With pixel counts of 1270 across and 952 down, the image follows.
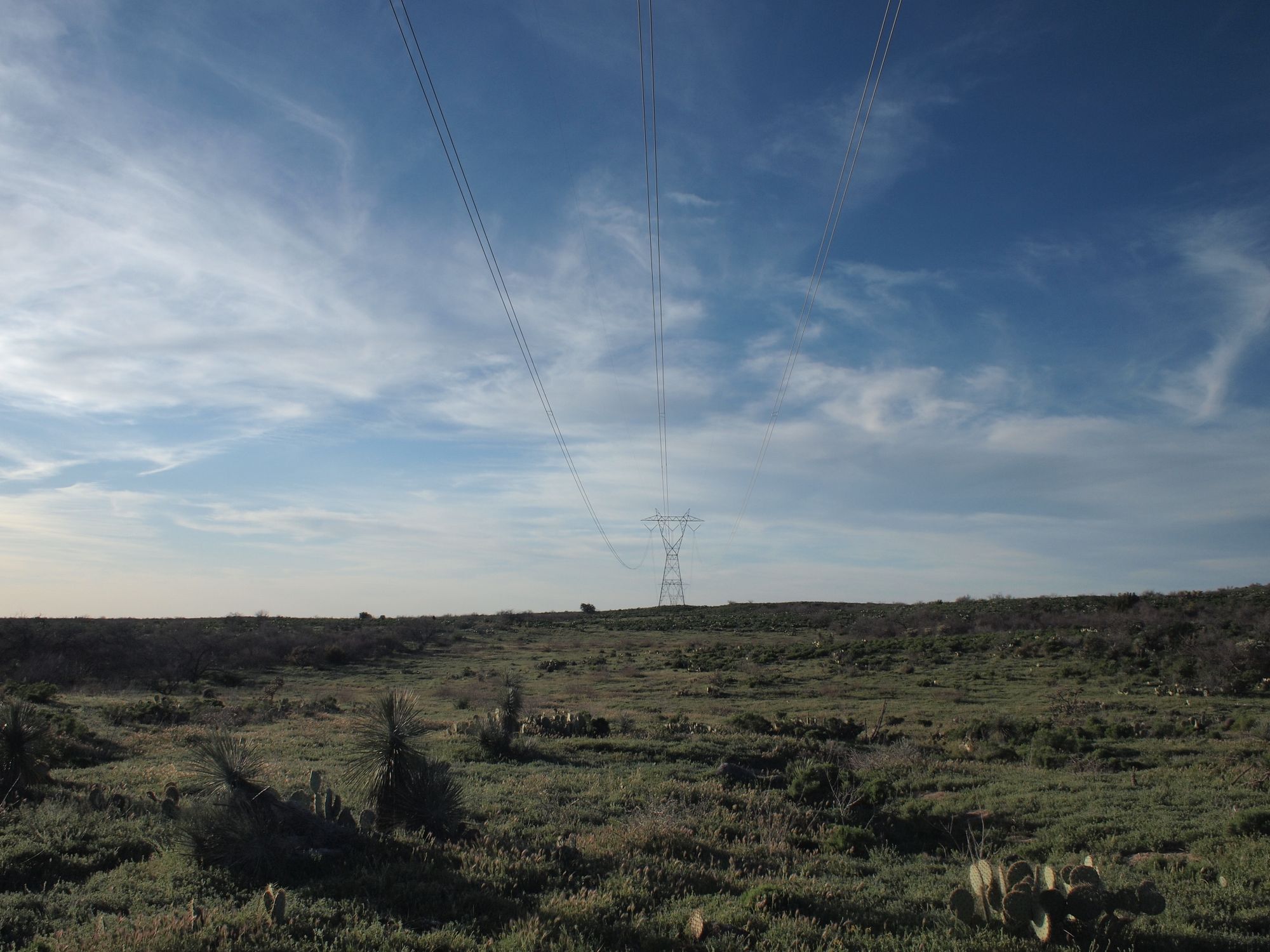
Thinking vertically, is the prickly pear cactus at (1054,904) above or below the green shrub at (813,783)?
above

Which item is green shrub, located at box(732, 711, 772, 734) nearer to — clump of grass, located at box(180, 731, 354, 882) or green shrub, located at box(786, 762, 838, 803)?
green shrub, located at box(786, 762, 838, 803)

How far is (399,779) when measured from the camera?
10.6 m

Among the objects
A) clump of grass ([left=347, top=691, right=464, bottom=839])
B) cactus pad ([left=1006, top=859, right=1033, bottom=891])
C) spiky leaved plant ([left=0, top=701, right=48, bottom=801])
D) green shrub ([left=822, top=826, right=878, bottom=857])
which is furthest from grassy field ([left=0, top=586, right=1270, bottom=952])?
clump of grass ([left=347, top=691, right=464, bottom=839])

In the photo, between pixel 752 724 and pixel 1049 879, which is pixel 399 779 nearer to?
pixel 1049 879

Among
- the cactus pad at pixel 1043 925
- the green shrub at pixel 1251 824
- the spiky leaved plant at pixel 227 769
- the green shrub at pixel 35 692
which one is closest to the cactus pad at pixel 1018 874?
the cactus pad at pixel 1043 925

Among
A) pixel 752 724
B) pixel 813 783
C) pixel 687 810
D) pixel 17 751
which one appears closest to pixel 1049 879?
pixel 687 810

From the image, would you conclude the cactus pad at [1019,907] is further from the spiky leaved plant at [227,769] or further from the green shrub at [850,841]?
the spiky leaved plant at [227,769]

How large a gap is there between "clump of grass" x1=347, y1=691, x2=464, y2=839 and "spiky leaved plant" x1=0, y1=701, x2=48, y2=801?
5294mm

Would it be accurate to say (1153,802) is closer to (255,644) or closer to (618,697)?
(618,697)

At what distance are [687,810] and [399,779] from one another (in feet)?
15.6

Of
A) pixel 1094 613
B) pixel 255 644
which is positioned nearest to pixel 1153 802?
pixel 1094 613

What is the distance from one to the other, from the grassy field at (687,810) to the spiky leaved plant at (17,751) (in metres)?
0.31

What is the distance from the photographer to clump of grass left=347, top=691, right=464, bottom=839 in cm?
1044

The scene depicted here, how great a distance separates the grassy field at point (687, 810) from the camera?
23.3ft
